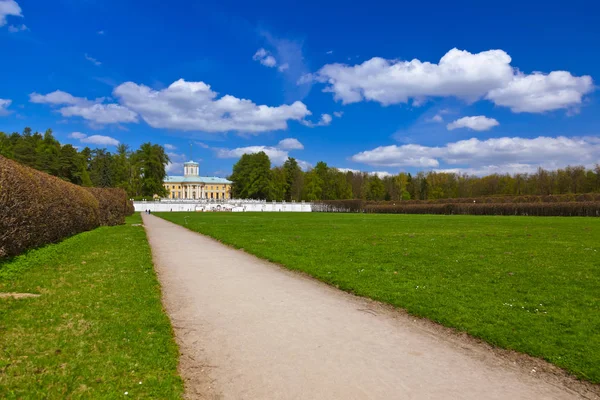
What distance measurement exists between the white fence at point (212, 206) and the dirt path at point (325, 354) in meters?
81.5

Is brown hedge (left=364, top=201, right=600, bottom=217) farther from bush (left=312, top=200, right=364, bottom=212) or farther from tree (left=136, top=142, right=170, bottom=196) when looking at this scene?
tree (left=136, top=142, right=170, bottom=196)

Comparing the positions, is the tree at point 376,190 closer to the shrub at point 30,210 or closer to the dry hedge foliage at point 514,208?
the dry hedge foliage at point 514,208

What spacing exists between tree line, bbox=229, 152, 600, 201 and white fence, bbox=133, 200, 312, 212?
9420 mm

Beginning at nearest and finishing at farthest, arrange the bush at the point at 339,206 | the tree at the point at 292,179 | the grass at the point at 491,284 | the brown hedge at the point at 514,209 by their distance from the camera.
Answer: the grass at the point at 491,284 < the brown hedge at the point at 514,209 < the bush at the point at 339,206 < the tree at the point at 292,179

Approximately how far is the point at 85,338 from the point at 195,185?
141737mm

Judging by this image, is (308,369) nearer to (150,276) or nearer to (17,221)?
(150,276)

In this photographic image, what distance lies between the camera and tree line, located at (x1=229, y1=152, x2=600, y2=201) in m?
102

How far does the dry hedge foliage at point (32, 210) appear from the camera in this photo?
11.0 m

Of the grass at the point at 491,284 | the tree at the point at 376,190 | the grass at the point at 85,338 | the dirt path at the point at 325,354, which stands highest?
the tree at the point at 376,190

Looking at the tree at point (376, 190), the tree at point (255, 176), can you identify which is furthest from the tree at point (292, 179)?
the tree at point (376, 190)

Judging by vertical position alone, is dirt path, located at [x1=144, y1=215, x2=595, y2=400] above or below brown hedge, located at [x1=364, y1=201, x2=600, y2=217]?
below

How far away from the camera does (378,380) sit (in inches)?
171

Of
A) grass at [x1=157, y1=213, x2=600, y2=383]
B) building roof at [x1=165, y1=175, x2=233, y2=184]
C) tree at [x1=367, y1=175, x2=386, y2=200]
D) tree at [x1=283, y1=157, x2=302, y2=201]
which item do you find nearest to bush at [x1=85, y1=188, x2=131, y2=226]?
grass at [x1=157, y1=213, x2=600, y2=383]

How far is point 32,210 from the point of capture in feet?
42.2
